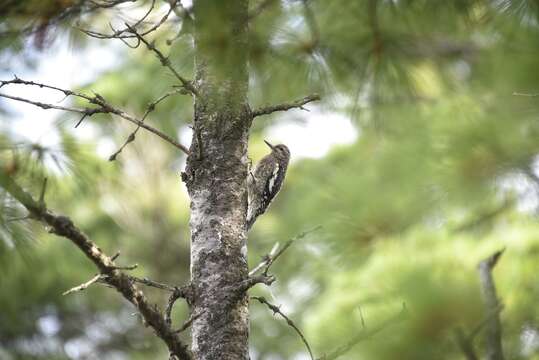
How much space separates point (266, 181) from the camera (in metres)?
5.76

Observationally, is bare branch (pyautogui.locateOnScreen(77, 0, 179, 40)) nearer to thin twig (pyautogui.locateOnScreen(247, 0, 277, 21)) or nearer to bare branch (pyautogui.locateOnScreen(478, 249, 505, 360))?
thin twig (pyautogui.locateOnScreen(247, 0, 277, 21))

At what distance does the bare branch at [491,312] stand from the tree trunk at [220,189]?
4.16 ft

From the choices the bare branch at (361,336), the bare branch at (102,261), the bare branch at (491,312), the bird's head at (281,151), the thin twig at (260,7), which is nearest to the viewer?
the bare branch at (102,261)

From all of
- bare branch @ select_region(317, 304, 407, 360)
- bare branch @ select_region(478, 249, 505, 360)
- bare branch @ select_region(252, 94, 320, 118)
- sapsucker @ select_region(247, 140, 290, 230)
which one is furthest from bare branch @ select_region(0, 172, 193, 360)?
sapsucker @ select_region(247, 140, 290, 230)

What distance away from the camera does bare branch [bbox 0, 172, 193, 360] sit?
2232mm

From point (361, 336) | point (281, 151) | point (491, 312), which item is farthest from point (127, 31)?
point (281, 151)

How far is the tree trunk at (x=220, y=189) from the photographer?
2.87 m

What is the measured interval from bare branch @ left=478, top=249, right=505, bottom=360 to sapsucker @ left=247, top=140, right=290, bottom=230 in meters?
1.59

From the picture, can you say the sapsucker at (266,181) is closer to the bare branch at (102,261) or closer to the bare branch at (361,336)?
the bare branch at (361,336)

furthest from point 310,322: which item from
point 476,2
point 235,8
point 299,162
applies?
point 299,162

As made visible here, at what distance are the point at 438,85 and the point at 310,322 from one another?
6981 millimetres

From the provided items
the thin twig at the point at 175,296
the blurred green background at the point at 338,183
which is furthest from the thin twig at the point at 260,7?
the thin twig at the point at 175,296

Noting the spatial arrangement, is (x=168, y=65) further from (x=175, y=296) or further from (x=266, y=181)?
(x=266, y=181)

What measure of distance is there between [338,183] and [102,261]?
5.36 metres
